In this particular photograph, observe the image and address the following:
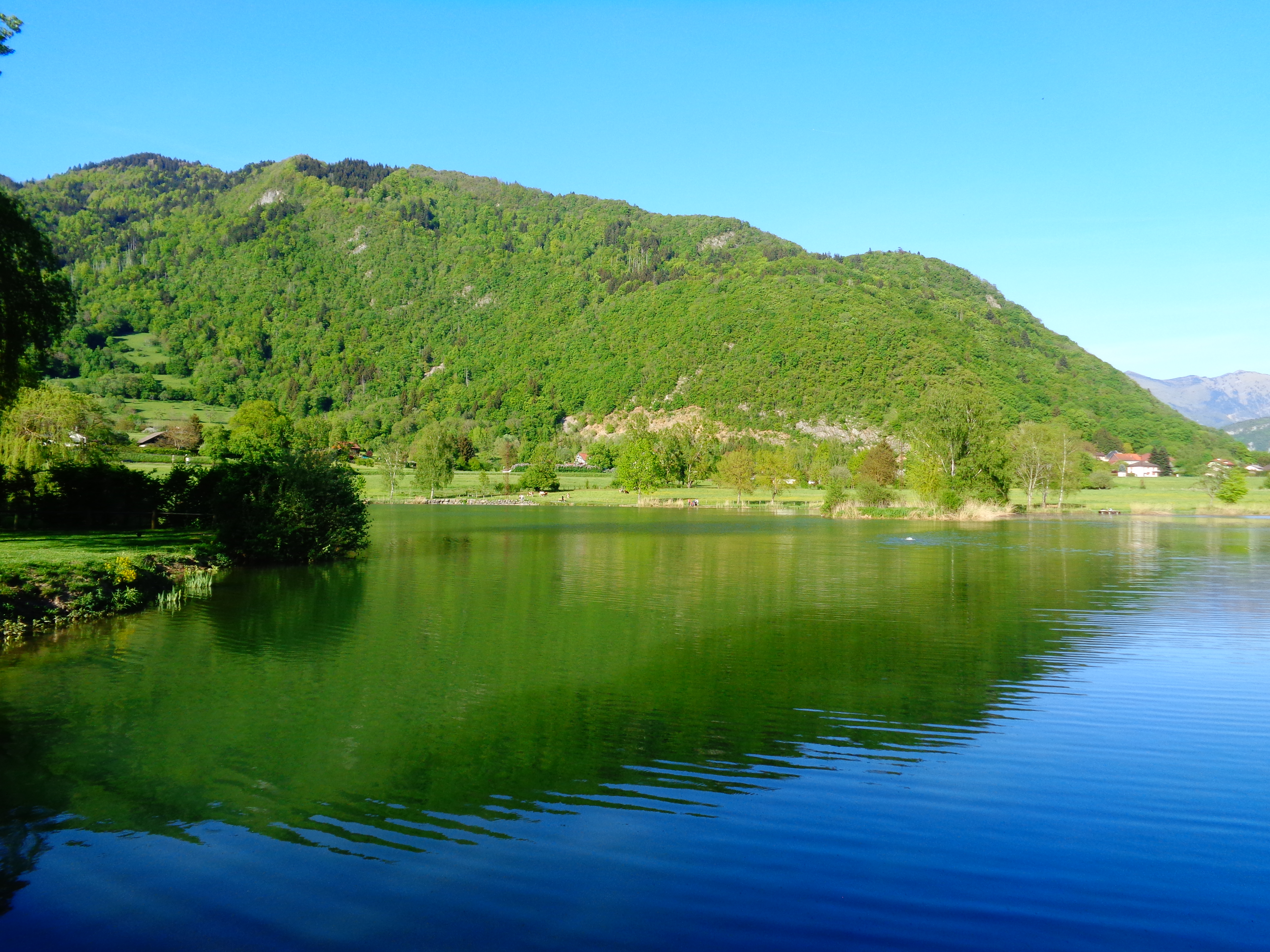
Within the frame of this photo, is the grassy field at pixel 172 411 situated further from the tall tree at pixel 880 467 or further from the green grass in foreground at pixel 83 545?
the green grass in foreground at pixel 83 545

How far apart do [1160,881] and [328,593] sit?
24.1m

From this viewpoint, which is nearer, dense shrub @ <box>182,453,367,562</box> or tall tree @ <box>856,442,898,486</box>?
dense shrub @ <box>182,453,367,562</box>

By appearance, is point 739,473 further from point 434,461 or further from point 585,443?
point 585,443

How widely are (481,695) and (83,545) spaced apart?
22.0 meters

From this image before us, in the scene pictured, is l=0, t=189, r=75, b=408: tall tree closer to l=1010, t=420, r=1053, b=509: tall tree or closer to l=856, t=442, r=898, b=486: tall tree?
l=856, t=442, r=898, b=486: tall tree

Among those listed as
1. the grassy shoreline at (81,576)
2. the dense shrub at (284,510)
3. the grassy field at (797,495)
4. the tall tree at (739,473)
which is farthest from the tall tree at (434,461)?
the grassy shoreline at (81,576)

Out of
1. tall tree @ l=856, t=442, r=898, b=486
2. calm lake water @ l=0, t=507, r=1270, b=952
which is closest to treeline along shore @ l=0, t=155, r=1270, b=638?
tall tree @ l=856, t=442, r=898, b=486

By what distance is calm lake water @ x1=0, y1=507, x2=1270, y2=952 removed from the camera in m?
6.38

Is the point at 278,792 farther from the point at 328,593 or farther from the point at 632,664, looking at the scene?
the point at 328,593

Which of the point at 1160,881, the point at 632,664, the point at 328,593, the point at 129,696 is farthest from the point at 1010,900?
the point at 328,593

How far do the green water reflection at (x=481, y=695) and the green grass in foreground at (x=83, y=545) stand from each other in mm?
3405

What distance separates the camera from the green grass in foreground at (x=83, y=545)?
22672 millimetres

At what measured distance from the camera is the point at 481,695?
44.2 feet

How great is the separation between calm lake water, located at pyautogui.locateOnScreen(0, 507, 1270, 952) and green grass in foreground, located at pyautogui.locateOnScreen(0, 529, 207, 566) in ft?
11.8
